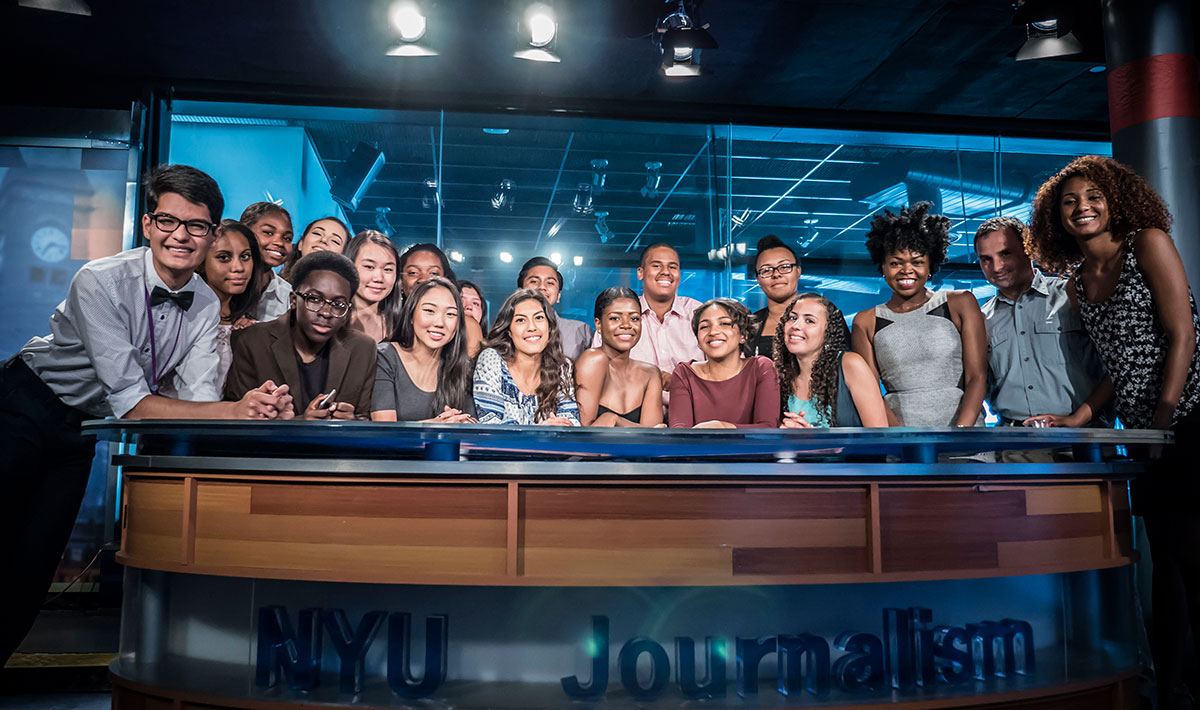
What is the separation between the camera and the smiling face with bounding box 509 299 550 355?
11.1 ft

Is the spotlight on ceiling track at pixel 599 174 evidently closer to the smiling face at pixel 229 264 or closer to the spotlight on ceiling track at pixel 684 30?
the spotlight on ceiling track at pixel 684 30

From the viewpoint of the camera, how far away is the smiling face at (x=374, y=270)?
149 inches

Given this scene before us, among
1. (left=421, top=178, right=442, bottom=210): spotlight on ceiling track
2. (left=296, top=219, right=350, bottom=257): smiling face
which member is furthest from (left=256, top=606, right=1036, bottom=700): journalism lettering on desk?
(left=421, top=178, right=442, bottom=210): spotlight on ceiling track

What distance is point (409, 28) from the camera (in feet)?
15.4

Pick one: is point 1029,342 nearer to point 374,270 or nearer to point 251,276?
point 374,270

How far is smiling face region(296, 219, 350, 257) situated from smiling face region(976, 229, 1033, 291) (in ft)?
10.2

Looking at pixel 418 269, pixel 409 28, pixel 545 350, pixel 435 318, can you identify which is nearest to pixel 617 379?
pixel 545 350

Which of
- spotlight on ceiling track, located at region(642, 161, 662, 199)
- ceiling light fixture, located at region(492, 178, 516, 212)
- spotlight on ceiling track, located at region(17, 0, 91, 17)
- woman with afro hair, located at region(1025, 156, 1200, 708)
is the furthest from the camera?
spotlight on ceiling track, located at region(642, 161, 662, 199)

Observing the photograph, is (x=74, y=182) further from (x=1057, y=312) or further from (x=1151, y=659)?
(x=1151, y=659)

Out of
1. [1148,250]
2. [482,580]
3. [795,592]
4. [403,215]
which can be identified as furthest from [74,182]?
[1148,250]

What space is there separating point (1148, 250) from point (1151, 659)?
4.66 ft

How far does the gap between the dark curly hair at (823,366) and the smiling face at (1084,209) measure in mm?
939

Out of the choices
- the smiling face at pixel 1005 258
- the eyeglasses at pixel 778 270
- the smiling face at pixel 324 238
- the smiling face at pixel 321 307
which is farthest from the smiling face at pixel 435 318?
the smiling face at pixel 1005 258

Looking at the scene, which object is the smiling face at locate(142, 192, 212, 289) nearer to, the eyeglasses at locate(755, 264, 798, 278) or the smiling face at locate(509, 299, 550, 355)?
the smiling face at locate(509, 299, 550, 355)
